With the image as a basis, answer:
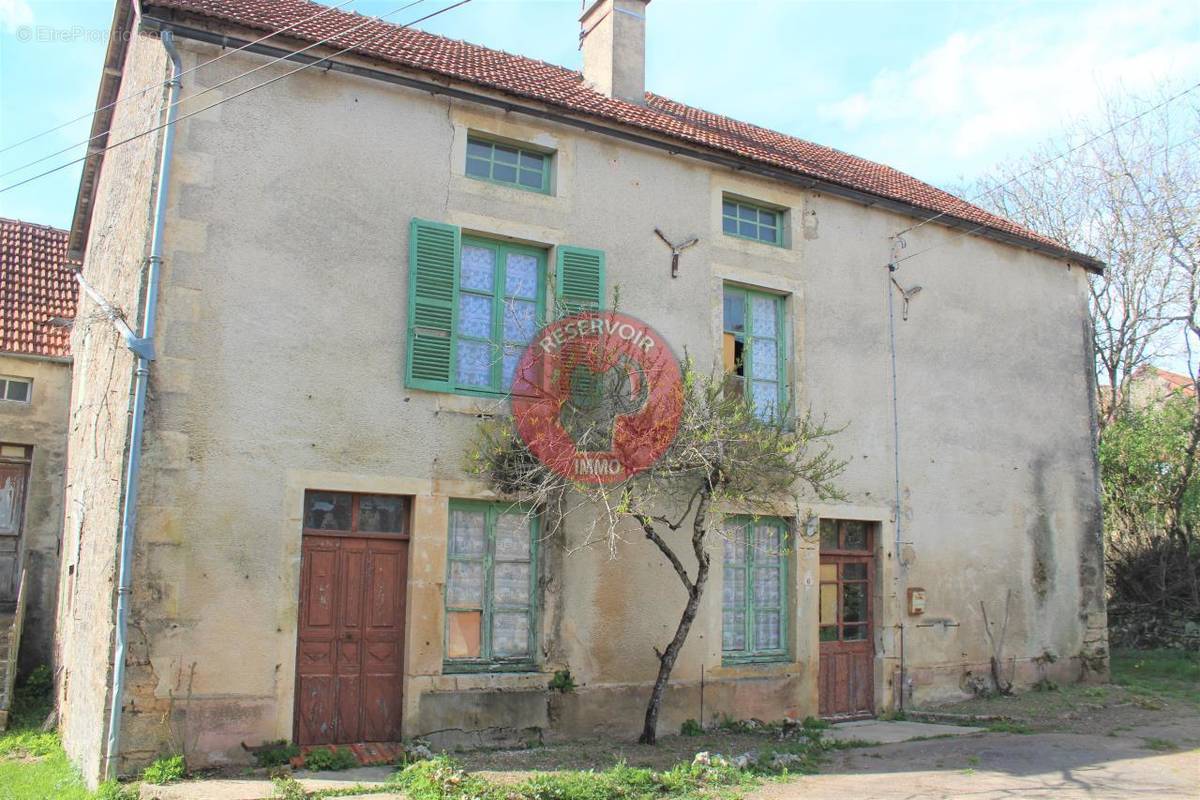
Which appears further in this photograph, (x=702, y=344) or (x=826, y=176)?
(x=826, y=176)

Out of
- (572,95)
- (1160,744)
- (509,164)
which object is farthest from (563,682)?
(572,95)

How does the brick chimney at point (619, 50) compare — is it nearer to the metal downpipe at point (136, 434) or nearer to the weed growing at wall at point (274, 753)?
the metal downpipe at point (136, 434)

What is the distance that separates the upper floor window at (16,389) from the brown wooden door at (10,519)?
0.88m

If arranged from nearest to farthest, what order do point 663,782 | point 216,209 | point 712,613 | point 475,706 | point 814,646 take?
1. point 663,782
2. point 216,209
3. point 475,706
4. point 712,613
5. point 814,646

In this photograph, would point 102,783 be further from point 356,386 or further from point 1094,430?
point 1094,430

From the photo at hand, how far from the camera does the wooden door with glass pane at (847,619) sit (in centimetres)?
1098

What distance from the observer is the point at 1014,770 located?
829cm

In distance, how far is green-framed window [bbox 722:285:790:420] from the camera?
10680mm

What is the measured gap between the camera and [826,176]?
11430 mm

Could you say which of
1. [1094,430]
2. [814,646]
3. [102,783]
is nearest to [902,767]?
[814,646]

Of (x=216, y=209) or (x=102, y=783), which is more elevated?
(x=216, y=209)

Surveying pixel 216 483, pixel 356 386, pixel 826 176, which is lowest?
pixel 216 483

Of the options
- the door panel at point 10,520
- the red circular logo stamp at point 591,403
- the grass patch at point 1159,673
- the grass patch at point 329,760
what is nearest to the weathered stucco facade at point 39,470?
the door panel at point 10,520

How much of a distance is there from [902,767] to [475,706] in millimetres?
3706
